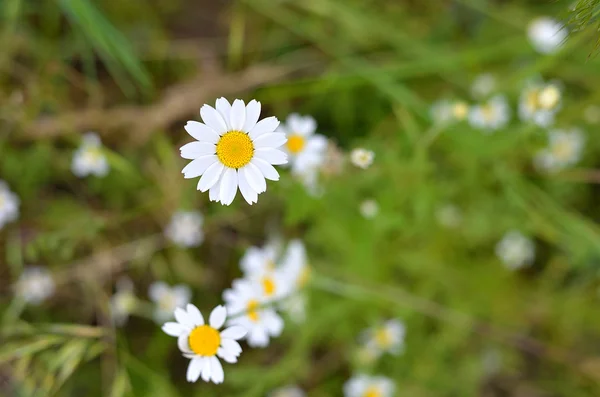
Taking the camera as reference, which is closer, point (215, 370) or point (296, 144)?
point (215, 370)

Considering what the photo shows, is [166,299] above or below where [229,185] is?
above

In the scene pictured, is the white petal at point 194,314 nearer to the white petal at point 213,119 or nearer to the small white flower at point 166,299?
the white petal at point 213,119

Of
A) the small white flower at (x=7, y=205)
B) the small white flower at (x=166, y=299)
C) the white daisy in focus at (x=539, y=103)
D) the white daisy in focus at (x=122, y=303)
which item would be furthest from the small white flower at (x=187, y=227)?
the white daisy in focus at (x=539, y=103)

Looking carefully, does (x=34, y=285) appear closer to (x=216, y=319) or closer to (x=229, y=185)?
(x=216, y=319)

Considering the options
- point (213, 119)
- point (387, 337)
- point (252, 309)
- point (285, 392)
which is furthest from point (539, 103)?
point (285, 392)

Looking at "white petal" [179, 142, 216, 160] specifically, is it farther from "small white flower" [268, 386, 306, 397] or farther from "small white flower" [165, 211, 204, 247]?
"small white flower" [268, 386, 306, 397]

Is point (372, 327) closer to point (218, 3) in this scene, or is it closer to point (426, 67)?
point (426, 67)

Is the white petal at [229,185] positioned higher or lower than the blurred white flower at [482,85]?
lower

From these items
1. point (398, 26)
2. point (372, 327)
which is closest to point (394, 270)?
point (372, 327)
